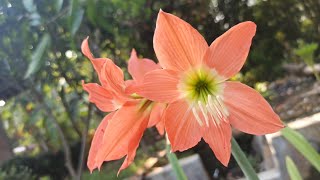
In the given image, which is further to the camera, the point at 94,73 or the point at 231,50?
the point at 94,73

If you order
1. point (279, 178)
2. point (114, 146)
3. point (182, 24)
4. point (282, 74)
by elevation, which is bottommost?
point (282, 74)

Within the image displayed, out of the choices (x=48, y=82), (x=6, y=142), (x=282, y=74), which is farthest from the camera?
(x=282, y=74)

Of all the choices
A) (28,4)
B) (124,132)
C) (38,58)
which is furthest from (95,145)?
(28,4)

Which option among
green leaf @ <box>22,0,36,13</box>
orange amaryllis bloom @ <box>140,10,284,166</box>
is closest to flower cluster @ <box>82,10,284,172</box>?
orange amaryllis bloom @ <box>140,10,284,166</box>

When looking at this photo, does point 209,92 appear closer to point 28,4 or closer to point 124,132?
point 124,132

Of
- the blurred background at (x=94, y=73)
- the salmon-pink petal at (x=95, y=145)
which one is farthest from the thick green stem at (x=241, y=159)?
the blurred background at (x=94, y=73)

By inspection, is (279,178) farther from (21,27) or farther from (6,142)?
(6,142)

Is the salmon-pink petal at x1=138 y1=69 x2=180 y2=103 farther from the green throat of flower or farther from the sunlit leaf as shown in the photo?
the sunlit leaf

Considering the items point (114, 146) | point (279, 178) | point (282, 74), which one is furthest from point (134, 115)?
point (282, 74)
